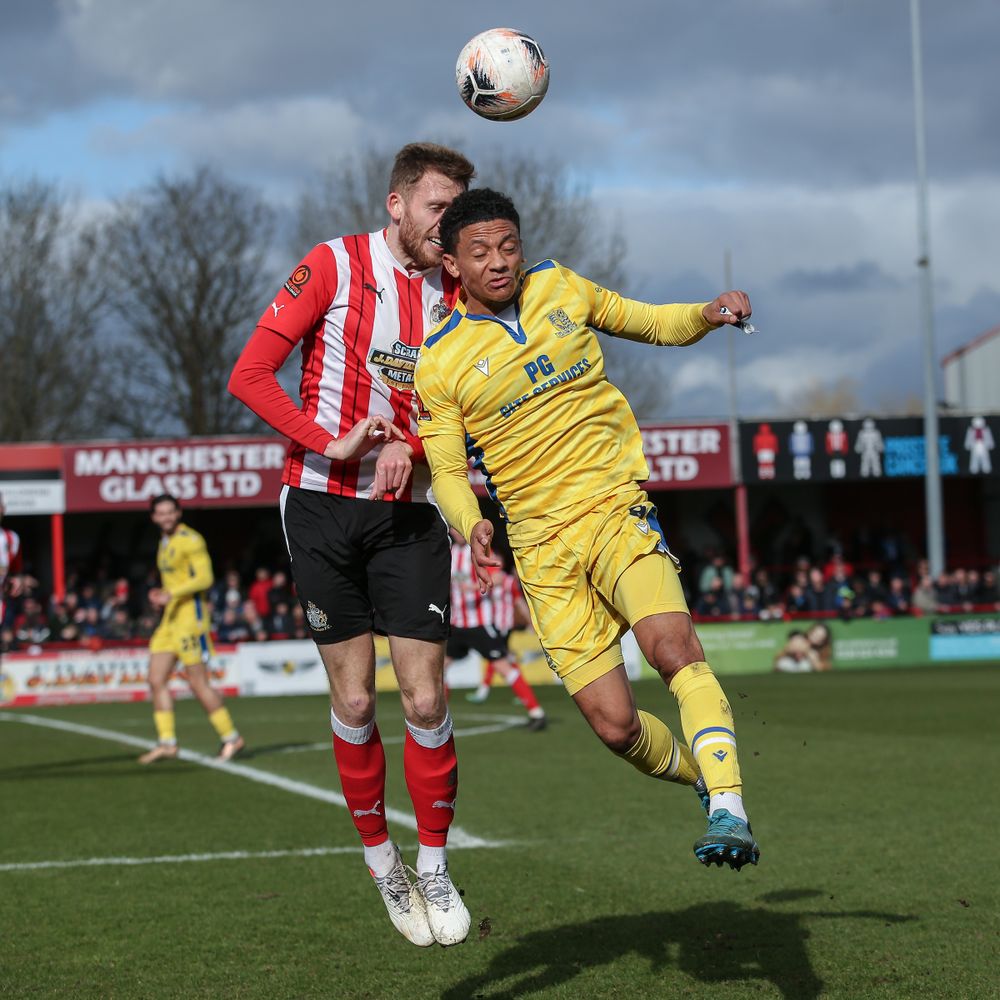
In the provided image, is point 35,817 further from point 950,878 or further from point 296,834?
point 950,878

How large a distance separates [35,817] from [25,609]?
17.4 m

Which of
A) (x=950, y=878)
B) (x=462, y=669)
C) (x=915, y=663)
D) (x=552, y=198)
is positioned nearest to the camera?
(x=950, y=878)

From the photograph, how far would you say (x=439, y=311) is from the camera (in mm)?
5430

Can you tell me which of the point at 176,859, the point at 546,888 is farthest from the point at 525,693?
the point at 546,888

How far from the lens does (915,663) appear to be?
25938 millimetres

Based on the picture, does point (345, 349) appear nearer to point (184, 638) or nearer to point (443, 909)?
point (443, 909)

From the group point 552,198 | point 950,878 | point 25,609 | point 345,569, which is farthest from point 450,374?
point 552,198

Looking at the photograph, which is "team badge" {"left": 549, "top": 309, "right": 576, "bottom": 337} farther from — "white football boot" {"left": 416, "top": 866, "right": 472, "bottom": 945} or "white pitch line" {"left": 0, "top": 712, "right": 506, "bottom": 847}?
"white pitch line" {"left": 0, "top": 712, "right": 506, "bottom": 847}

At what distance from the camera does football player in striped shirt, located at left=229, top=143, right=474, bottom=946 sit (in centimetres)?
525

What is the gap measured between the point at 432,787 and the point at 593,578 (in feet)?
3.54

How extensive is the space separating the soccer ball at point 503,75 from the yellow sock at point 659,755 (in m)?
2.34

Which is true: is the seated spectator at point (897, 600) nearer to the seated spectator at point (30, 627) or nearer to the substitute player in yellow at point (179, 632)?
the seated spectator at point (30, 627)

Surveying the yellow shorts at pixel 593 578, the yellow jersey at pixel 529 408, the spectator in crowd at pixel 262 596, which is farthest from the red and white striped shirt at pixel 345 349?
the spectator in crowd at pixel 262 596

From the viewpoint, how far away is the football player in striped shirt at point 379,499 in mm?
5254
